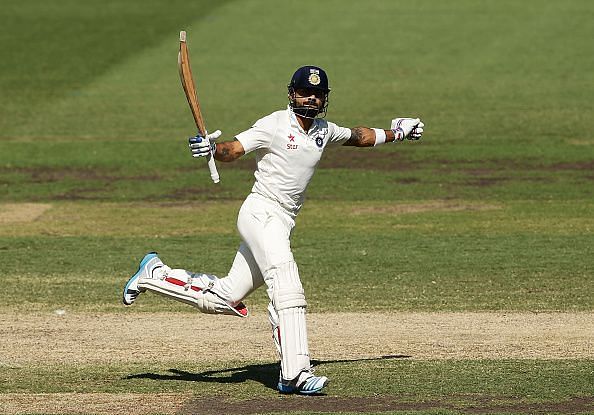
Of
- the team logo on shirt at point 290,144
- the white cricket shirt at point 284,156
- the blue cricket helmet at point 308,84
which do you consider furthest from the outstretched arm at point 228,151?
the blue cricket helmet at point 308,84

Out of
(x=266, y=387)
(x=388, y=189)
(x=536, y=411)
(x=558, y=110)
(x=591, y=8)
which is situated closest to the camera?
(x=536, y=411)

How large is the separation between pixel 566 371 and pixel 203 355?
2.64m

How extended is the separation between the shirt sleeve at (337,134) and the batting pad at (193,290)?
1275mm

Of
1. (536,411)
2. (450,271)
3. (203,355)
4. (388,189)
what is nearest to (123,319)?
(203,355)

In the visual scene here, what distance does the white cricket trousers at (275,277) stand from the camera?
8.42 meters

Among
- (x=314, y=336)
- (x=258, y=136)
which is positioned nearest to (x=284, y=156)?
(x=258, y=136)

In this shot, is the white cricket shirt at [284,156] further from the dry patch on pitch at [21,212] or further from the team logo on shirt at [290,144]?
the dry patch on pitch at [21,212]

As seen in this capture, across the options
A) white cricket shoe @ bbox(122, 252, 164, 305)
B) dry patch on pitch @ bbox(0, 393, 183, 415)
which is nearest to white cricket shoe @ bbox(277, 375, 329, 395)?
dry patch on pitch @ bbox(0, 393, 183, 415)

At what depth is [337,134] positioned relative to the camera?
9078mm

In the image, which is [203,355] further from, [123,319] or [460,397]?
[460,397]

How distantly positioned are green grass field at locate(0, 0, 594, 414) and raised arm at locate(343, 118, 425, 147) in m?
1.59

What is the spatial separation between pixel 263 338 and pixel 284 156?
6.68ft

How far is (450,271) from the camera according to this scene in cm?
1259

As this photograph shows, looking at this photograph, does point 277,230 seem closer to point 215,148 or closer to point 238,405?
point 215,148
